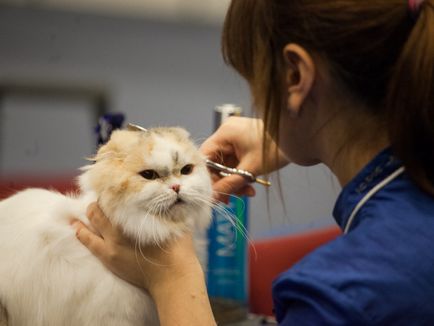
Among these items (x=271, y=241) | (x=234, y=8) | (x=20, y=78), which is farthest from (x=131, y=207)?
(x=20, y=78)

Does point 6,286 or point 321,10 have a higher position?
point 321,10

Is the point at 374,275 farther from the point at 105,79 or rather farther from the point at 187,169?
the point at 105,79

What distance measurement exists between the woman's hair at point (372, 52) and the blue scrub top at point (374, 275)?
5cm

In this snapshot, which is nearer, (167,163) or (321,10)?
(321,10)

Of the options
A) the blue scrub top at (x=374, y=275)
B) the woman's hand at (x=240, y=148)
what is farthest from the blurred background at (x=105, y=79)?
the blue scrub top at (x=374, y=275)

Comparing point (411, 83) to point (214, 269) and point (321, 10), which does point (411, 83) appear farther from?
point (214, 269)

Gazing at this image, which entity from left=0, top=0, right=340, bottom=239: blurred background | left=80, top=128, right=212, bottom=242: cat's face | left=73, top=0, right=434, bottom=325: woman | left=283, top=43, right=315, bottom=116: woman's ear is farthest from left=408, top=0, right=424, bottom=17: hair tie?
left=0, top=0, right=340, bottom=239: blurred background

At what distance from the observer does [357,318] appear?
1.65 feet

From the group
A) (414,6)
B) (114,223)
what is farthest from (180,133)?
(414,6)

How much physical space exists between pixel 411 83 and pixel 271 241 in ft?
2.98

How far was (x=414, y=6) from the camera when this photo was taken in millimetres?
550

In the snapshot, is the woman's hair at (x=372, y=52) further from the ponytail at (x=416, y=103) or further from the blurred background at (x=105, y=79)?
the blurred background at (x=105, y=79)

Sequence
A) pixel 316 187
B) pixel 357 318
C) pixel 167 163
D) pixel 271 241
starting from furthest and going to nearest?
pixel 316 187 → pixel 271 241 → pixel 167 163 → pixel 357 318

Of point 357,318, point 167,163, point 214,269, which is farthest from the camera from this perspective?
point 214,269
